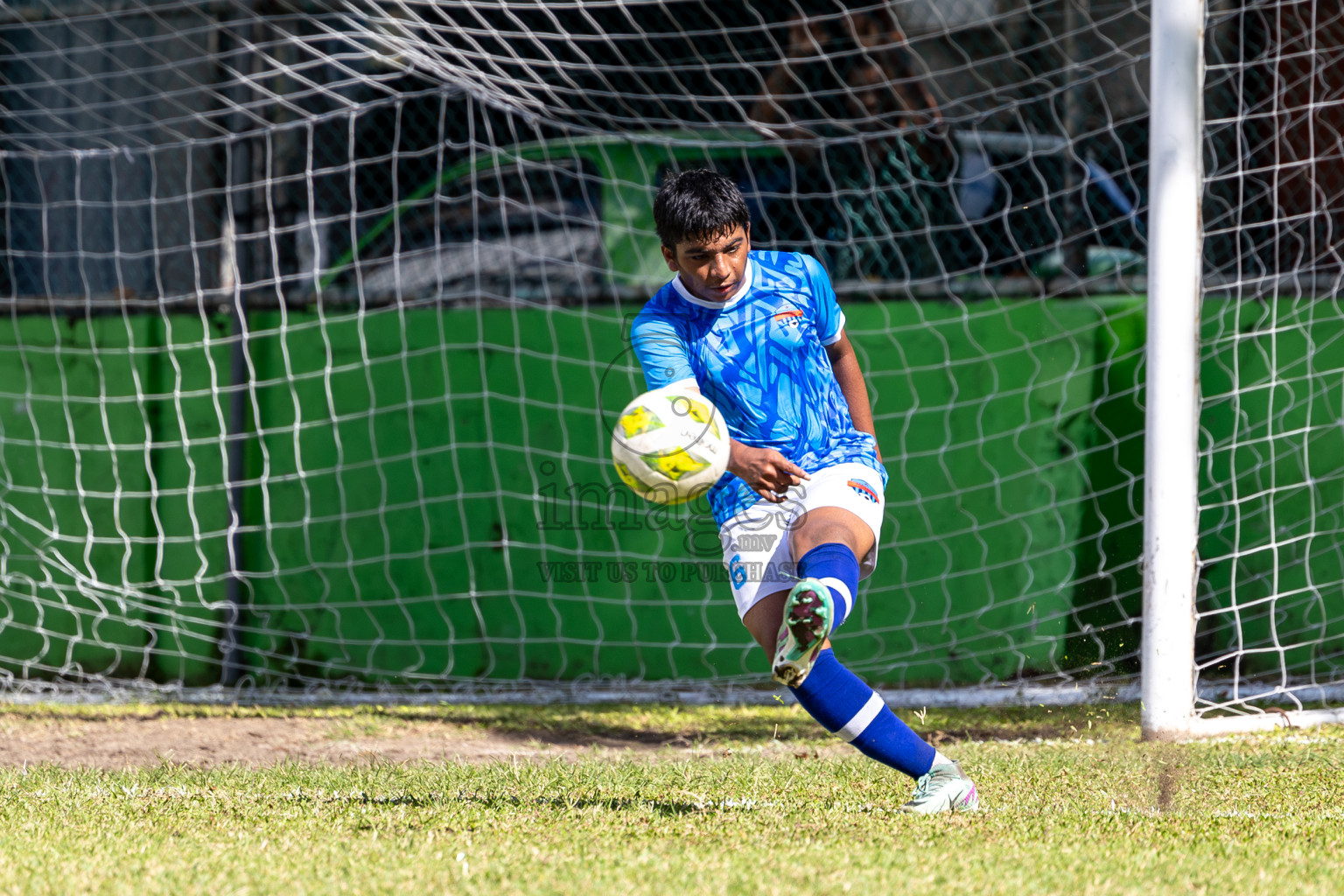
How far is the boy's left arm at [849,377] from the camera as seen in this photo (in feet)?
11.6

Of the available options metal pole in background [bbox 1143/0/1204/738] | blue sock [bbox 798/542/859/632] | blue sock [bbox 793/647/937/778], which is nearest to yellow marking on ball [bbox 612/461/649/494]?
blue sock [bbox 798/542/859/632]

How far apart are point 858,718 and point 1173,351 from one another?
1935 mm

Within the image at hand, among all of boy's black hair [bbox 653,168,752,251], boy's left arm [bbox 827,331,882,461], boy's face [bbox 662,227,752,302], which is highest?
boy's black hair [bbox 653,168,752,251]

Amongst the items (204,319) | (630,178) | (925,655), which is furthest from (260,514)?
(925,655)

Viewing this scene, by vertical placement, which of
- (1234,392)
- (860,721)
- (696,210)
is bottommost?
(1234,392)

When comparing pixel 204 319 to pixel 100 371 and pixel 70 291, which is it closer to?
pixel 100 371

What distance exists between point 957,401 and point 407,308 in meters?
2.49

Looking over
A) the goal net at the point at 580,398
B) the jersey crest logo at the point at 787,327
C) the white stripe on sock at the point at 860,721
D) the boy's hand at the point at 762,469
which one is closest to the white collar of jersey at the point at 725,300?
the jersey crest logo at the point at 787,327

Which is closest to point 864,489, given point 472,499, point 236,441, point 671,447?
point 671,447

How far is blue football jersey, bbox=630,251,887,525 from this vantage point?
3.32 m

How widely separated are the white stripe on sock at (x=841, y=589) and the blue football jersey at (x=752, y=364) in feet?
1.29

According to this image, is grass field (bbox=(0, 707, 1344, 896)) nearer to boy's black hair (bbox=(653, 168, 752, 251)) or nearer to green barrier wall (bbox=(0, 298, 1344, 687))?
green barrier wall (bbox=(0, 298, 1344, 687))

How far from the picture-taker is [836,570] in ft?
9.91

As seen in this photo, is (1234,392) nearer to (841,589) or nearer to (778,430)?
(778,430)
